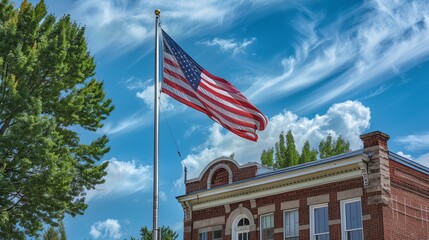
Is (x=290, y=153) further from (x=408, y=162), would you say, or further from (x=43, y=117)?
(x=43, y=117)

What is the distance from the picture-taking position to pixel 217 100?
22.2 metres

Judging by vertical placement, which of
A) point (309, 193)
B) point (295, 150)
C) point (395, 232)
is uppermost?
point (295, 150)

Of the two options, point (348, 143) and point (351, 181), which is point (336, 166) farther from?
point (348, 143)

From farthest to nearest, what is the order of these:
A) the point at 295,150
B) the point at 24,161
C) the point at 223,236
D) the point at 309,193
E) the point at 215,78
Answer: the point at 295,150 < the point at 223,236 < the point at 309,193 < the point at 24,161 < the point at 215,78

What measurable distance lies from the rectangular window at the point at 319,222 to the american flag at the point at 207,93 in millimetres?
7821

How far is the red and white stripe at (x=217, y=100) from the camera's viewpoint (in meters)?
20.9

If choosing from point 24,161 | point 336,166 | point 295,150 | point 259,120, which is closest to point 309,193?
point 336,166

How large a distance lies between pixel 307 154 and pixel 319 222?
28668 mm

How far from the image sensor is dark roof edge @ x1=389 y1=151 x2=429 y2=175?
2828cm

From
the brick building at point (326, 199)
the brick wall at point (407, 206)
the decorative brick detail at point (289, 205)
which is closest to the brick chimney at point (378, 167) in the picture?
the brick building at point (326, 199)

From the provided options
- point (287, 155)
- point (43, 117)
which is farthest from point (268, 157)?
point (43, 117)

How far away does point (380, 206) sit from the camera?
2681cm

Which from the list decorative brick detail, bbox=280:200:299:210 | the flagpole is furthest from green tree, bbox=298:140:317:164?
the flagpole

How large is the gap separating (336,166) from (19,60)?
563 inches
